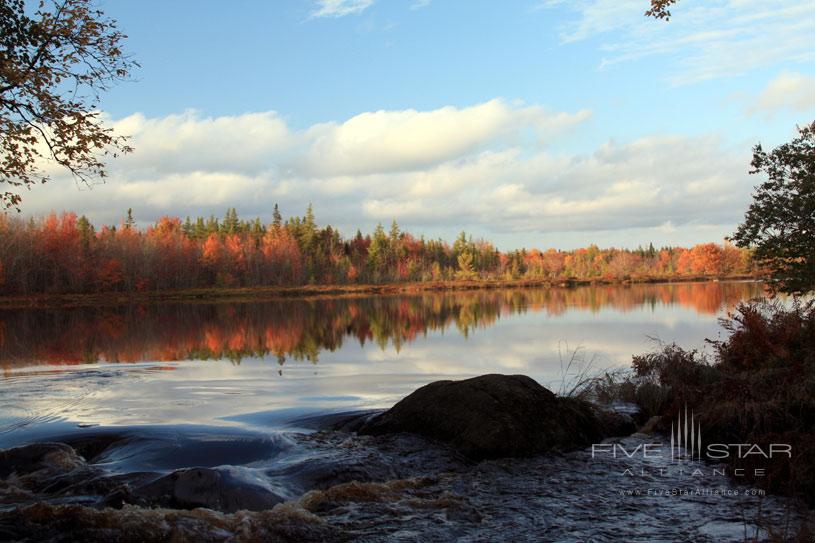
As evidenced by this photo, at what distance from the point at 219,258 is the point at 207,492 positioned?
356 ft

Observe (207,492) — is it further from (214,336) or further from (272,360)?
(214,336)

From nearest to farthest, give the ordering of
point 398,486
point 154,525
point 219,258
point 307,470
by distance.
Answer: point 154,525
point 398,486
point 307,470
point 219,258

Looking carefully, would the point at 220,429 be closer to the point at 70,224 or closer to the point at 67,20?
the point at 67,20

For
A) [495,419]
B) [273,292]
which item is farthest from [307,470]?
[273,292]

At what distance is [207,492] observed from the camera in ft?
24.6

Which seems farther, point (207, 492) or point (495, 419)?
point (495, 419)

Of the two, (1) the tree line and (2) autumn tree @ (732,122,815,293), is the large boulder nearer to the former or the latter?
(2) autumn tree @ (732,122,815,293)

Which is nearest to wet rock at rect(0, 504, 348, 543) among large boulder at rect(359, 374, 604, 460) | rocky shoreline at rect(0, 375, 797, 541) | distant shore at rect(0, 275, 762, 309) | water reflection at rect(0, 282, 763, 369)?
rocky shoreline at rect(0, 375, 797, 541)

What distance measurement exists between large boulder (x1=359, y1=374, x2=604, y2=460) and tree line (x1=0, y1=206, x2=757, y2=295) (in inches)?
2340

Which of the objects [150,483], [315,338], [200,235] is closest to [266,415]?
[150,483]

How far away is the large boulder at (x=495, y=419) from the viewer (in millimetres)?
9484

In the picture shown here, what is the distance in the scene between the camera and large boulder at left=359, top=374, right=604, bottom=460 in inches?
373

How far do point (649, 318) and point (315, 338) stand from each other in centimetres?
2084

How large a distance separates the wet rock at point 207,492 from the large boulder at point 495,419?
→ 3.25 meters
